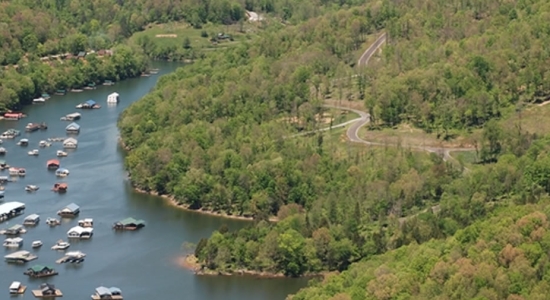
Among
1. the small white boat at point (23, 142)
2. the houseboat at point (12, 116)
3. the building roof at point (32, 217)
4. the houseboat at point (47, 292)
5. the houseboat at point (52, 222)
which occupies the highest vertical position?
the houseboat at point (12, 116)

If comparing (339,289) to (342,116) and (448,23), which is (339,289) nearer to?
(342,116)

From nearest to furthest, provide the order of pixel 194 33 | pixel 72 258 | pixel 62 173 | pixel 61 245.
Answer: pixel 72 258 < pixel 61 245 < pixel 62 173 < pixel 194 33

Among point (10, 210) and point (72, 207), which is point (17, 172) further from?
point (72, 207)

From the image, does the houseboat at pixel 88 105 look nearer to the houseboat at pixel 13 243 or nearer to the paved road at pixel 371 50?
the paved road at pixel 371 50

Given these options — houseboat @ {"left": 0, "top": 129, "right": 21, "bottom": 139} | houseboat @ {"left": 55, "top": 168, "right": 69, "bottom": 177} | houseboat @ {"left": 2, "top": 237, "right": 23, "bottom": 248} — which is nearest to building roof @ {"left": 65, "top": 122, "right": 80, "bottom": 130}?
houseboat @ {"left": 0, "top": 129, "right": 21, "bottom": 139}

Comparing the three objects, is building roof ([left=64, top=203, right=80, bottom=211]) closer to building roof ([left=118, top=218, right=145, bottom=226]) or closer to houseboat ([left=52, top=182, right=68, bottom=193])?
building roof ([left=118, top=218, right=145, bottom=226])

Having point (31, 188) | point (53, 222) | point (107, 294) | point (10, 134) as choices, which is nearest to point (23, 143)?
point (10, 134)

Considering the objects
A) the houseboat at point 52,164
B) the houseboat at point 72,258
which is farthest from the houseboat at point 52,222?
the houseboat at point 52,164
